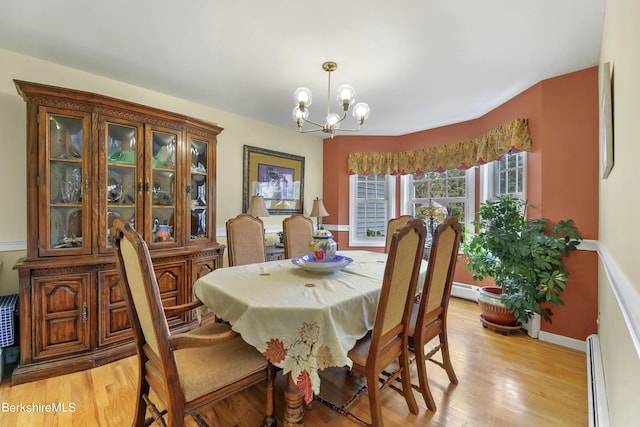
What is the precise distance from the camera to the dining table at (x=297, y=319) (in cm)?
122

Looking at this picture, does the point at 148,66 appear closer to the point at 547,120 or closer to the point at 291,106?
the point at 291,106

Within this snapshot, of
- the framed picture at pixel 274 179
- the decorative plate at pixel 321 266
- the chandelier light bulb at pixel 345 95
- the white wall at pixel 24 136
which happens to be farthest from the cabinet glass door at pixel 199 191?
the chandelier light bulb at pixel 345 95

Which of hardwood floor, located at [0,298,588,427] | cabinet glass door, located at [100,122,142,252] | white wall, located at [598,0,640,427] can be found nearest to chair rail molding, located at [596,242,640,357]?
white wall, located at [598,0,640,427]

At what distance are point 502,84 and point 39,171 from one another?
387 centimetres

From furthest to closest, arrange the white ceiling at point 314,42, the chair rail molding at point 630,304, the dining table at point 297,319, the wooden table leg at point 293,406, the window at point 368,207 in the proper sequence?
the window at point 368,207 < the white ceiling at point 314,42 < the wooden table leg at point 293,406 < the dining table at point 297,319 < the chair rail molding at point 630,304

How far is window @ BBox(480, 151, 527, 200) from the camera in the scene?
2.95m

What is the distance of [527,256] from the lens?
2.42 m

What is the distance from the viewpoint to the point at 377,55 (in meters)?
2.17

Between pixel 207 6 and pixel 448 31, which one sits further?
pixel 448 31

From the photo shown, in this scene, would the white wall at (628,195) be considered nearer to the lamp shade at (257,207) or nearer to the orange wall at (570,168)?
the orange wall at (570,168)

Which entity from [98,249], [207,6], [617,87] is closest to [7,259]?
[98,249]

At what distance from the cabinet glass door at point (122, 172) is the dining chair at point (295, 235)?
4.21 ft

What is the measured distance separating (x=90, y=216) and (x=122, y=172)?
431 millimetres

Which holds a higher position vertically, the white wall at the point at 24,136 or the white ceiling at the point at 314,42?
the white ceiling at the point at 314,42
